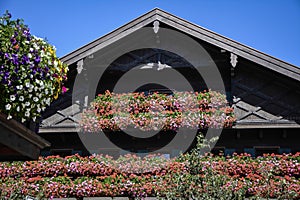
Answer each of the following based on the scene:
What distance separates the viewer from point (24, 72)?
18.1 feet

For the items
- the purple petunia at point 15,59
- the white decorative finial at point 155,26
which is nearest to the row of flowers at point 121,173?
the white decorative finial at point 155,26

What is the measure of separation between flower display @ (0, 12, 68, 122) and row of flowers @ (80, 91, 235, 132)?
381 inches

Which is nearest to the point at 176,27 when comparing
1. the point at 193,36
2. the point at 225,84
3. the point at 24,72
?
the point at 193,36

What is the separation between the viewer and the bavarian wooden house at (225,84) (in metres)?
16.0

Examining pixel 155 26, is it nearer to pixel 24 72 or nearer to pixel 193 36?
pixel 193 36

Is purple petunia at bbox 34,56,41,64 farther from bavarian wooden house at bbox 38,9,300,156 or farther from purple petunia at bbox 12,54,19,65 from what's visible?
bavarian wooden house at bbox 38,9,300,156

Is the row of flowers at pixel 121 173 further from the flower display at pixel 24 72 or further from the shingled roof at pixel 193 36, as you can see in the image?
the flower display at pixel 24 72

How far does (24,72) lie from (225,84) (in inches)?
498

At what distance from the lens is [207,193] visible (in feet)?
27.6

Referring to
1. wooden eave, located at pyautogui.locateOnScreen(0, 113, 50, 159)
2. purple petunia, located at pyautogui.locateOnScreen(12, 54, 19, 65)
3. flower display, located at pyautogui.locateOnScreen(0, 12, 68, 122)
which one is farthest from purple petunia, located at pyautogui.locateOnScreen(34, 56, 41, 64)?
wooden eave, located at pyautogui.locateOnScreen(0, 113, 50, 159)

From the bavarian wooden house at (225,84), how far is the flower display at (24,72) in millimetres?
10489

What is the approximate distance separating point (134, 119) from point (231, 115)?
3554 millimetres

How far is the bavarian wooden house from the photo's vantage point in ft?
52.5

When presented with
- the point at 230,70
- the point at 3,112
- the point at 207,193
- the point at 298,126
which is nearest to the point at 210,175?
the point at 207,193
